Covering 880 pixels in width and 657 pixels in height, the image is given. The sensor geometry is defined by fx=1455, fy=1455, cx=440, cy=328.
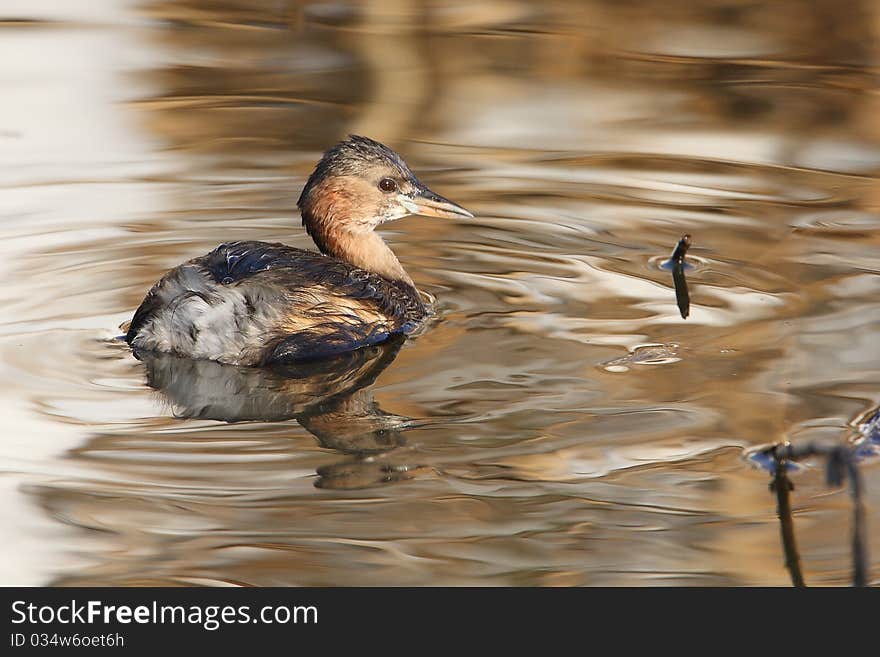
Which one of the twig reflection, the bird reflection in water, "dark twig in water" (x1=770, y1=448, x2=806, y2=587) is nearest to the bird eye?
the bird reflection in water

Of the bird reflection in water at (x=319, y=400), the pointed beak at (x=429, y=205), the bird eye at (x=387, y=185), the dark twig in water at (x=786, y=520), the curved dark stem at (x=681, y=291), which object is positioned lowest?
the bird reflection in water at (x=319, y=400)

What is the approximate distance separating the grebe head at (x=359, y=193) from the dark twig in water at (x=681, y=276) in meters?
0.96

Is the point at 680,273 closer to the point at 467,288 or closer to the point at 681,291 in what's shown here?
the point at 681,291

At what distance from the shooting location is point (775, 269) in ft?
21.6

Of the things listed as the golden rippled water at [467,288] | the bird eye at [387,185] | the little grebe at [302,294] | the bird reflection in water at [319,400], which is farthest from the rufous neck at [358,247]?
the bird reflection in water at [319,400]

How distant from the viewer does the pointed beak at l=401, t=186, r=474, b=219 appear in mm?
6688

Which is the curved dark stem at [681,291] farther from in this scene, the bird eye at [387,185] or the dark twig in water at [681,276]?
the bird eye at [387,185]

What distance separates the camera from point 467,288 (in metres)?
6.54

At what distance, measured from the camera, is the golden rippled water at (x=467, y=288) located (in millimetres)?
4227

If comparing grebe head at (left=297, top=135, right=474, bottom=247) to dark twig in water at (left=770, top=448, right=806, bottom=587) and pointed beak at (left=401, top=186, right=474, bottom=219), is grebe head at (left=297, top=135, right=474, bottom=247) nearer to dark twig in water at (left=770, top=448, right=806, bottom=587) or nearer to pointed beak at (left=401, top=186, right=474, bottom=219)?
pointed beak at (left=401, top=186, right=474, bottom=219)

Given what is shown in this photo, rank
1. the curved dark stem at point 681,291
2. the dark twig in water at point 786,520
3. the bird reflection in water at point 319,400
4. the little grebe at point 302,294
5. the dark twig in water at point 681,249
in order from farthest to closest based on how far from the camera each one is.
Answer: the dark twig in water at point 681,249, the curved dark stem at point 681,291, the little grebe at point 302,294, the bird reflection in water at point 319,400, the dark twig in water at point 786,520

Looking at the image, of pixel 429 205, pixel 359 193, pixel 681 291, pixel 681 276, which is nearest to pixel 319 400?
pixel 359 193

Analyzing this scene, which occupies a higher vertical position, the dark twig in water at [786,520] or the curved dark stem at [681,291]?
the curved dark stem at [681,291]

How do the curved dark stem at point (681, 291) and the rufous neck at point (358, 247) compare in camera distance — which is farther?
the rufous neck at point (358, 247)
